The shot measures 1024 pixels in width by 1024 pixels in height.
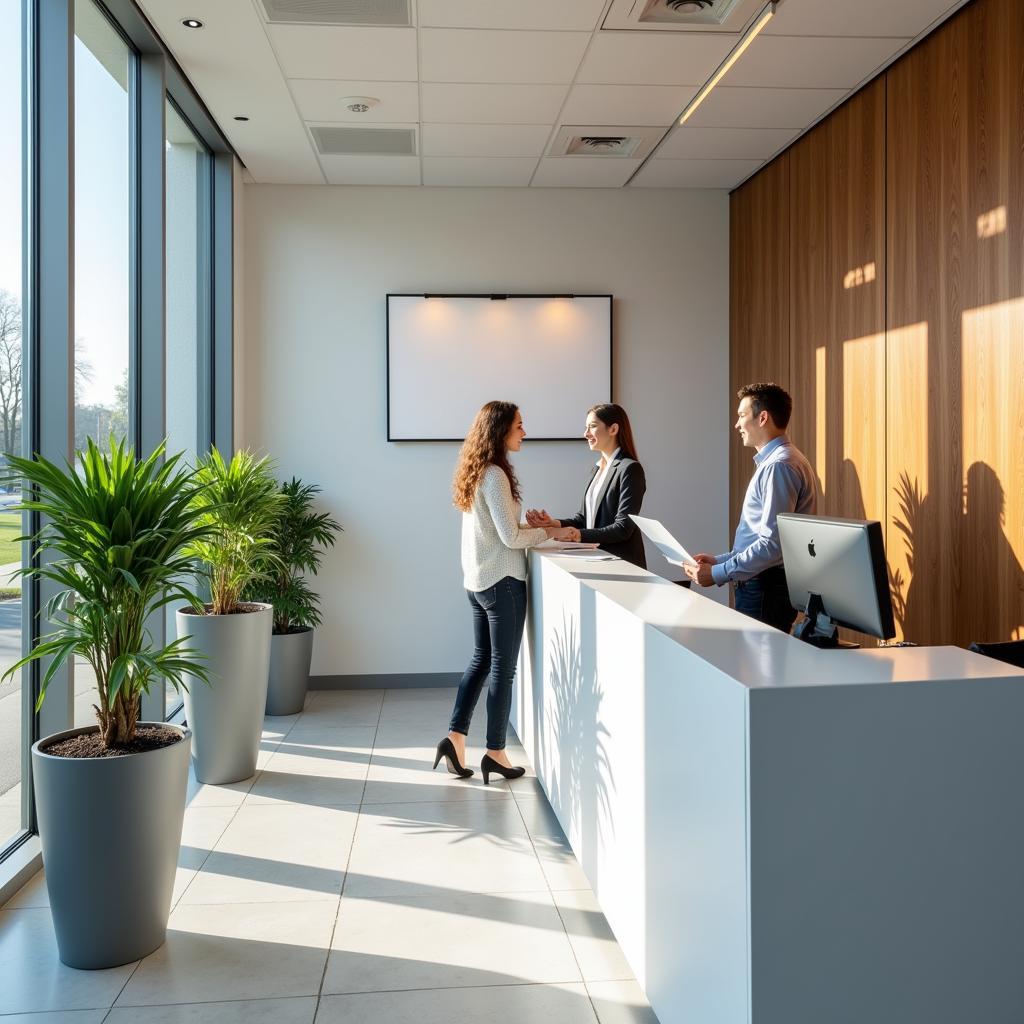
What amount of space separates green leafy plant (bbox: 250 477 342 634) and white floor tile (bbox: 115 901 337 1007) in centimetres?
263

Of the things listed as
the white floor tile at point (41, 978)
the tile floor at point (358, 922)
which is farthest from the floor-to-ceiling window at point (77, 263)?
the tile floor at point (358, 922)

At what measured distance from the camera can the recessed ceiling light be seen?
477 centimetres

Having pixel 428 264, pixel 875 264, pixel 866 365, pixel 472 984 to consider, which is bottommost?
pixel 472 984

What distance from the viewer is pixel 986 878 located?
1.75 m

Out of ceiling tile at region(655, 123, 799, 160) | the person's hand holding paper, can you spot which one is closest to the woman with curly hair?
the person's hand holding paper

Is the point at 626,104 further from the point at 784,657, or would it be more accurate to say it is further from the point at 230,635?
the point at 784,657

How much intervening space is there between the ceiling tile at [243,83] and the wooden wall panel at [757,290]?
8.72 ft

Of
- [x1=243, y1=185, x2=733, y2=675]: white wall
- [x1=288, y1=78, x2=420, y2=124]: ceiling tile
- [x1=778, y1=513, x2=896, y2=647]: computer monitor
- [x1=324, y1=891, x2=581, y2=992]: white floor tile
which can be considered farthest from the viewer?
[x1=243, y1=185, x2=733, y2=675]: white wall

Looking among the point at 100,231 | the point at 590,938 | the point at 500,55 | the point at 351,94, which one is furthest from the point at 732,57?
the point at 590,938

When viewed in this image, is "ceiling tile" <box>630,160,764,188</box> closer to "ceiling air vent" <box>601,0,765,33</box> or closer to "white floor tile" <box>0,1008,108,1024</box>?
"ceiling air vent" <box>601,0,765,33</box>

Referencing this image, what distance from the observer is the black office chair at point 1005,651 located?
101 inches

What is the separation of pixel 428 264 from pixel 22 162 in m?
3.33

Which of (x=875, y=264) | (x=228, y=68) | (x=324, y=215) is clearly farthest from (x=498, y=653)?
(x=324, y=215)

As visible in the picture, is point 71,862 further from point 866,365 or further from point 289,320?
point 289,320
